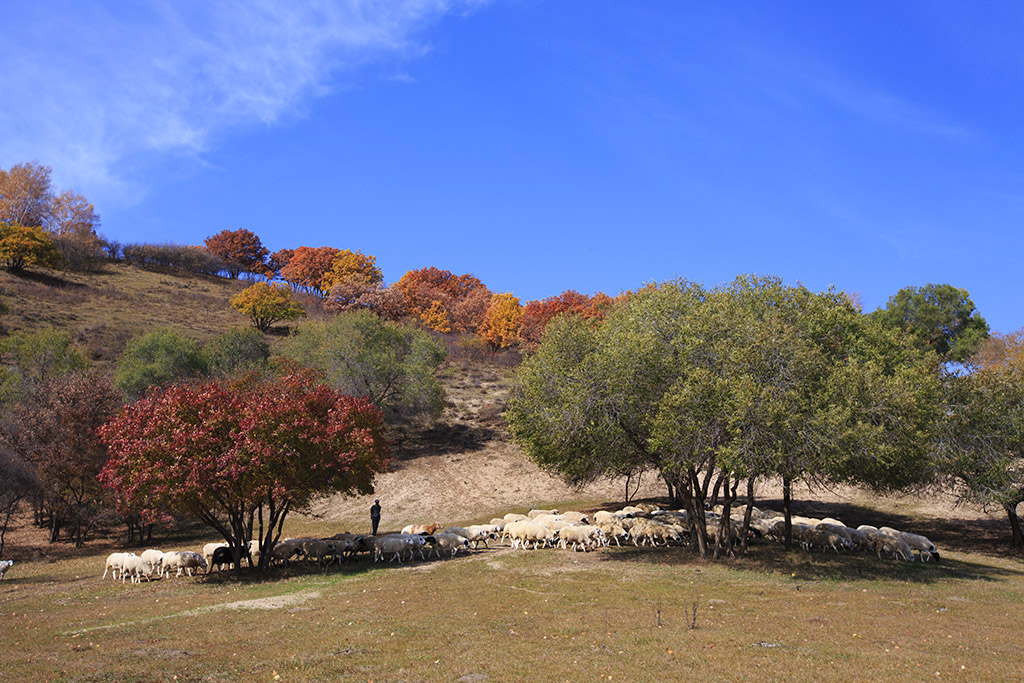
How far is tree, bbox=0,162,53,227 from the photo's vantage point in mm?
91438

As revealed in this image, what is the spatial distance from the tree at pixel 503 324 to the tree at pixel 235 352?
27804mm

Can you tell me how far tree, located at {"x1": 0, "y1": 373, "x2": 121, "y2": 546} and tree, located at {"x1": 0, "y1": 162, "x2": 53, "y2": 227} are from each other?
74045 mm

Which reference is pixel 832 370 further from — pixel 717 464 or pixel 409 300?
pixel 409 300

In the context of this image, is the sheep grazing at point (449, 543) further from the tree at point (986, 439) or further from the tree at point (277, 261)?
the tree at point (277, 261)

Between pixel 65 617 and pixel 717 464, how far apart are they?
62.7 ft

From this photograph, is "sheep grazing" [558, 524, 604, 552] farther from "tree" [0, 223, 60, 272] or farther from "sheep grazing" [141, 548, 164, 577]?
"tree" [0, 223, 60, 272]

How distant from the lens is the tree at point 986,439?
1030 inches

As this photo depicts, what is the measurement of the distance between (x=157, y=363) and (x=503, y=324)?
39743 mm

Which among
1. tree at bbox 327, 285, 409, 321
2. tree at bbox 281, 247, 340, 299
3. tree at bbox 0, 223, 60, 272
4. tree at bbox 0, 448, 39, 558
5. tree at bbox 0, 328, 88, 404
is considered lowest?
tree at bbox 0, 448, 39, 558

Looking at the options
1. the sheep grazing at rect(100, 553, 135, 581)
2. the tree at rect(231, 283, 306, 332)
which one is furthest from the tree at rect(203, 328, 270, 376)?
the sheep grazing at rect(100, 553, 135, 581)

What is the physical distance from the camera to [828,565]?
73.5 ft

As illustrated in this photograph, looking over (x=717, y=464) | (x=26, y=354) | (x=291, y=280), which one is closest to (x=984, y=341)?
(x=717, y=464)

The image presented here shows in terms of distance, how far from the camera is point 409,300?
91.2 m

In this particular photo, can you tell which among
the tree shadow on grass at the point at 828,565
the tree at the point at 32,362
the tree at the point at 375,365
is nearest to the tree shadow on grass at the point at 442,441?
the tree at the point at 375,365
